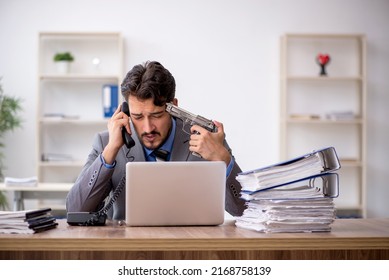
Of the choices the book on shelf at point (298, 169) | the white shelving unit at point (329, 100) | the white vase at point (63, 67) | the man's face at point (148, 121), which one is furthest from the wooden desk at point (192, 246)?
the white shelving unit at point (329, 100)

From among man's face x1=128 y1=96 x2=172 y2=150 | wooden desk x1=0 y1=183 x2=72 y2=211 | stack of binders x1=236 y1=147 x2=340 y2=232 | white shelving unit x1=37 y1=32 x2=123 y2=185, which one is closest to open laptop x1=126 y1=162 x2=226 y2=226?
stack of binders x1=236 y1=147 x2=340 y2=232

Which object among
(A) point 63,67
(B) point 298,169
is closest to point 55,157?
(A) point 63,67

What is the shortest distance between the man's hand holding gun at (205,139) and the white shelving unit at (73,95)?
4036mm

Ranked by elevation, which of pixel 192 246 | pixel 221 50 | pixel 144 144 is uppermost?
pixel 221 50

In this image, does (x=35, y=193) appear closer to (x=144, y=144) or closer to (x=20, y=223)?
(x=144, y=144)

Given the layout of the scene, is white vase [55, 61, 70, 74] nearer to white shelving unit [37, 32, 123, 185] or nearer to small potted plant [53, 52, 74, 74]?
small potted plant [53, 52, 74, 74]

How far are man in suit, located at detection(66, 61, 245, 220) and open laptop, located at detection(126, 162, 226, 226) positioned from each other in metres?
0.39

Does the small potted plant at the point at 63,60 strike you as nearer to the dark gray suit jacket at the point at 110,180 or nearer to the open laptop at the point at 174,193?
the dark gray suit jacket at the point at 110,180

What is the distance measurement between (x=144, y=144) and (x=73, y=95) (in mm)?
3951

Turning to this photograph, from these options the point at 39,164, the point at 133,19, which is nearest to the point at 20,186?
the point at 39,164

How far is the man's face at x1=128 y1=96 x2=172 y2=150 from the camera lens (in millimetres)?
2887

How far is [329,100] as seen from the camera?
689 centimetres
